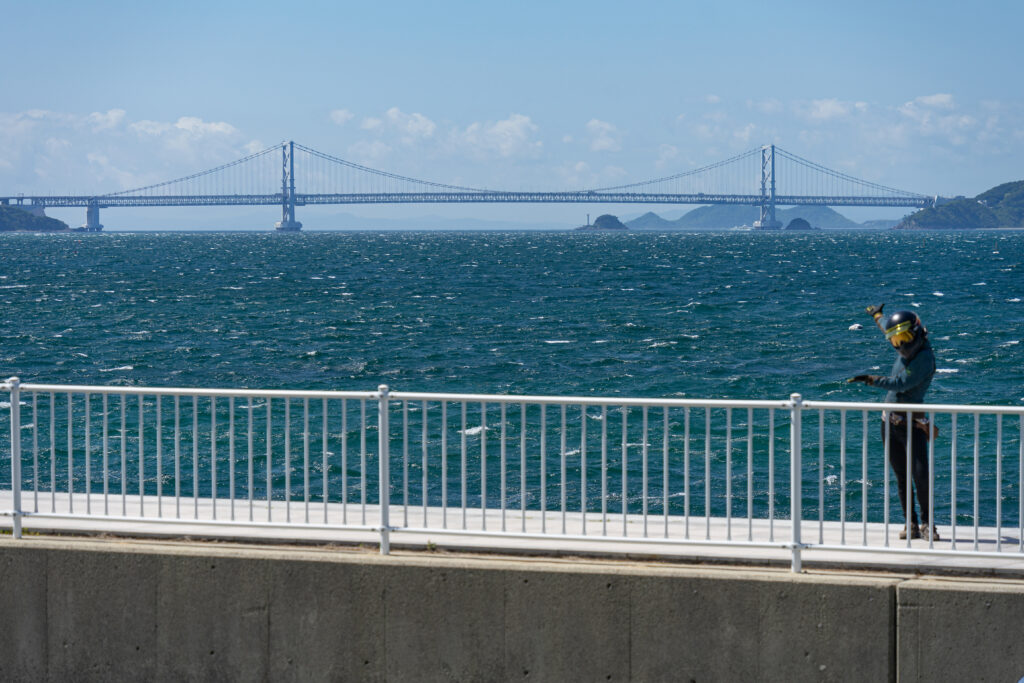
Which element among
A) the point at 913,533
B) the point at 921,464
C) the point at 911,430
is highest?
the point at 911,430

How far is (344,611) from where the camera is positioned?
21.1ft

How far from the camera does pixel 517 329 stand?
41.7 m

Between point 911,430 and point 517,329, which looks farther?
point 517,329

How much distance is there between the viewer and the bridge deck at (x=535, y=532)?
20.9 ft

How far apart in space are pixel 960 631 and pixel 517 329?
35.8 meters

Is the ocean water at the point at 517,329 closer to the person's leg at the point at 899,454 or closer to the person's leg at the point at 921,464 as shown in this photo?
the person's leg at the point at 899,454

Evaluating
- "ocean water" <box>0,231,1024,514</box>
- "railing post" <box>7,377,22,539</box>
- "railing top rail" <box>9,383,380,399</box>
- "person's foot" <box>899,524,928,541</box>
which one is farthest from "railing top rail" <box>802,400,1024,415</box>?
"ocean water" <box>0,231,1024,514</box>

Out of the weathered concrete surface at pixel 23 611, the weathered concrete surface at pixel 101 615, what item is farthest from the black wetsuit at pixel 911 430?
the weathered concrete surface at pixel 23 611

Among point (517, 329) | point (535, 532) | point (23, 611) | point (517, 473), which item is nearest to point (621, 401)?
point (535, 532)

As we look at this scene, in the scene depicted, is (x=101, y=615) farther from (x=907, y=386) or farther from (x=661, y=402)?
(x=907, y=386)

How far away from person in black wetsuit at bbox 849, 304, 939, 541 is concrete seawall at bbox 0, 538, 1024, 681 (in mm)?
917

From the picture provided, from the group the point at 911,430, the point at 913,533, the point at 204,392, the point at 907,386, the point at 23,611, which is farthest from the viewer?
the point at 907,386

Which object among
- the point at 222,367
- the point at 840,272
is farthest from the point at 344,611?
the point at 840,272

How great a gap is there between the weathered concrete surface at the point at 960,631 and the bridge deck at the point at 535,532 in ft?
0.97
